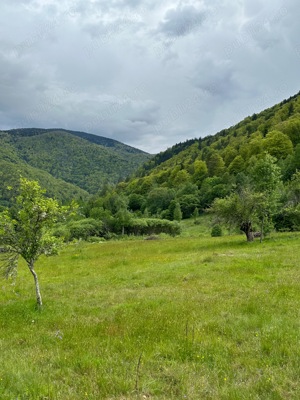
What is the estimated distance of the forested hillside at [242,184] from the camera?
3488cm

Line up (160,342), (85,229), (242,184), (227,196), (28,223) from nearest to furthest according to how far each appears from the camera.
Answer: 1. (160,342)
2. (28,223)
3. (227,196)
4. (242,184)
5. (85,229)

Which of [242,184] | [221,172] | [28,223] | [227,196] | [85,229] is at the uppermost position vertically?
[221,172]

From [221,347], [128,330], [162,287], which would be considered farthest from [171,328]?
[162,287]

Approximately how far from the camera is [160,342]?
7992mm

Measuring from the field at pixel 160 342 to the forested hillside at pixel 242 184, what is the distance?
2059cm

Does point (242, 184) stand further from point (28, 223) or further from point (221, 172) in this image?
point (28, 223)

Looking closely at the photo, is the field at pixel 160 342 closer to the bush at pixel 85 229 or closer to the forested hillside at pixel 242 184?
the forested hillside at pixel 242 184

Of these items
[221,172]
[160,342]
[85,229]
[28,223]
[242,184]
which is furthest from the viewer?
[221,172]

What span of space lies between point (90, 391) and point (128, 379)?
2.72 feet

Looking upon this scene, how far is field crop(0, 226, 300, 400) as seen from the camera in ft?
19.1

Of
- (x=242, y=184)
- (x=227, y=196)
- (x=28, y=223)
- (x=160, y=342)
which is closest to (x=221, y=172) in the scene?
(x=242, y=184)

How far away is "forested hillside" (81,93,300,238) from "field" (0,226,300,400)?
811 inches

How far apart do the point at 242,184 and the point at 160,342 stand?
75469mm

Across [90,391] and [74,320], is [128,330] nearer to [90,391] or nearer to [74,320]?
[74,320]
